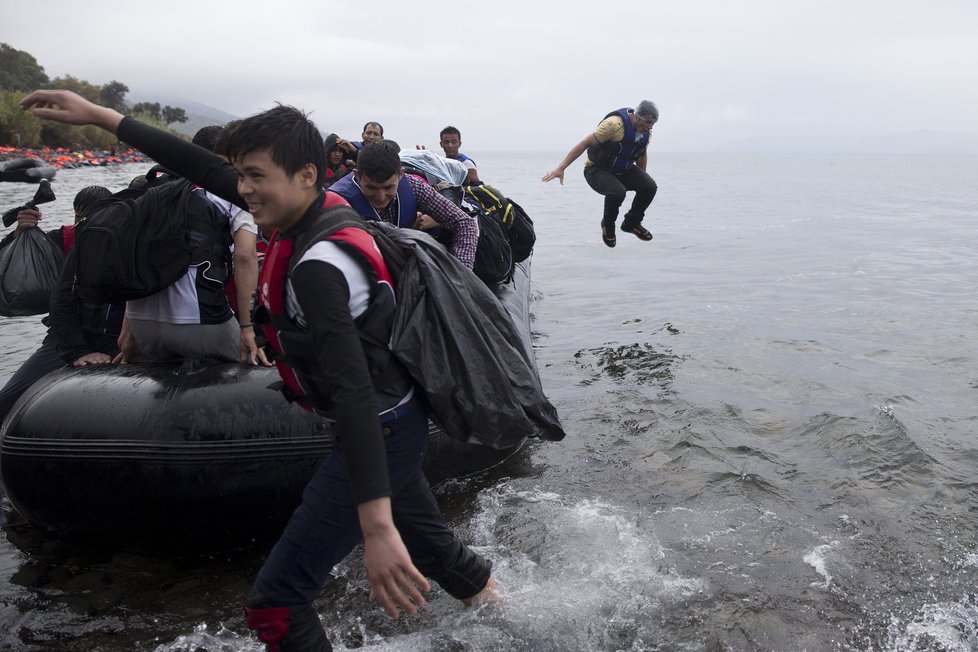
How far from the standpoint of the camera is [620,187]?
9648 millimetres

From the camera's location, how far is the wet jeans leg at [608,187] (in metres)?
9.62

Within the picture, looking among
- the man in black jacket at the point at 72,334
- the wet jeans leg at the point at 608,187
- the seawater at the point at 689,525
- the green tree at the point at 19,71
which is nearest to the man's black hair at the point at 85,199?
the man in black jacket at the point at 72,334

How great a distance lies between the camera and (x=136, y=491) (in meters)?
4.00

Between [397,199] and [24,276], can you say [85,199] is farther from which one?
[397,199]

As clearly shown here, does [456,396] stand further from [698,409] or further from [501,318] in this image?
[698,409]

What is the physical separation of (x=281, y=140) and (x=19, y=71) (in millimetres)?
76515

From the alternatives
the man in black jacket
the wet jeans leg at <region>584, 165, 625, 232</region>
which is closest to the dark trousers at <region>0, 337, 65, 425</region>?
the man in black jacket

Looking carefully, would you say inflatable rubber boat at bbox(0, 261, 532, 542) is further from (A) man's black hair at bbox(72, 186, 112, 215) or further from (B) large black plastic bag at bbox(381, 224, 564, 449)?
(B) large black plastic bag at bbox(381, 224, 564, 449)

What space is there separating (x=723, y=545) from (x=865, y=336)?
6.43 meters

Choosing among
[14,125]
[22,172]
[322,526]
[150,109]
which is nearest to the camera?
[322,526]

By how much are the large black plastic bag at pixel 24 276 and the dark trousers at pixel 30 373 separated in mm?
578

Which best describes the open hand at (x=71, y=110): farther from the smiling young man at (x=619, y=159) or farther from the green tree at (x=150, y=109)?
the green tree at (x=150, y=109)

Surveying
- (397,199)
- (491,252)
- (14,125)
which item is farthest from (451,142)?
(14,125)

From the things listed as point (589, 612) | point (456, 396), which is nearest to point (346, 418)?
point (456, 396)
